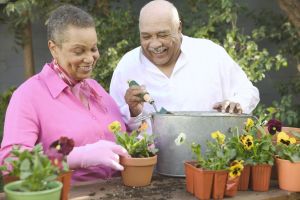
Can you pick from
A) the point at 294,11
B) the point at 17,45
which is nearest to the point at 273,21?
the point at 294,11

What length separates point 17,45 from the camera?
561 centimetres

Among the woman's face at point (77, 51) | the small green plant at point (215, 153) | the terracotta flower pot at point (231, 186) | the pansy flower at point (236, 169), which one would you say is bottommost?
the terracotta flower pot at point (231, 186)

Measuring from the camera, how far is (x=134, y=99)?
207cm

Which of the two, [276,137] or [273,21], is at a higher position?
[273,21]

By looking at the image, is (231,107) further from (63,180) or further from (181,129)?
(63,180)

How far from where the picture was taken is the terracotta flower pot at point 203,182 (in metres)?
1.59

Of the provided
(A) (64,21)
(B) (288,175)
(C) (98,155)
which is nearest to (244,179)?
(B) (288,175)

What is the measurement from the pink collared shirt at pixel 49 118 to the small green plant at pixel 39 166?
0.33 meters

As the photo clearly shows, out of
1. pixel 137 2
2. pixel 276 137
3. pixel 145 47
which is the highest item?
pixel 137 2

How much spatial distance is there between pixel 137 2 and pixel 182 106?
3145mm

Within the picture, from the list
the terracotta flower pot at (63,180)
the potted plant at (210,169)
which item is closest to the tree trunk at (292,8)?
the potted plant at (210,169)

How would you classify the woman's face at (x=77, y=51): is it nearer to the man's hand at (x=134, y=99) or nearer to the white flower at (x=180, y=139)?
the man's hand at (x=134, y=99)

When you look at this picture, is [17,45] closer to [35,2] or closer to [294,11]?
[35,2]

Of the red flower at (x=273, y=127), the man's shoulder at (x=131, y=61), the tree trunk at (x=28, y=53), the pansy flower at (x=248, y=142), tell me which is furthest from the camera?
the tree trunk at (x=28, y=53)
